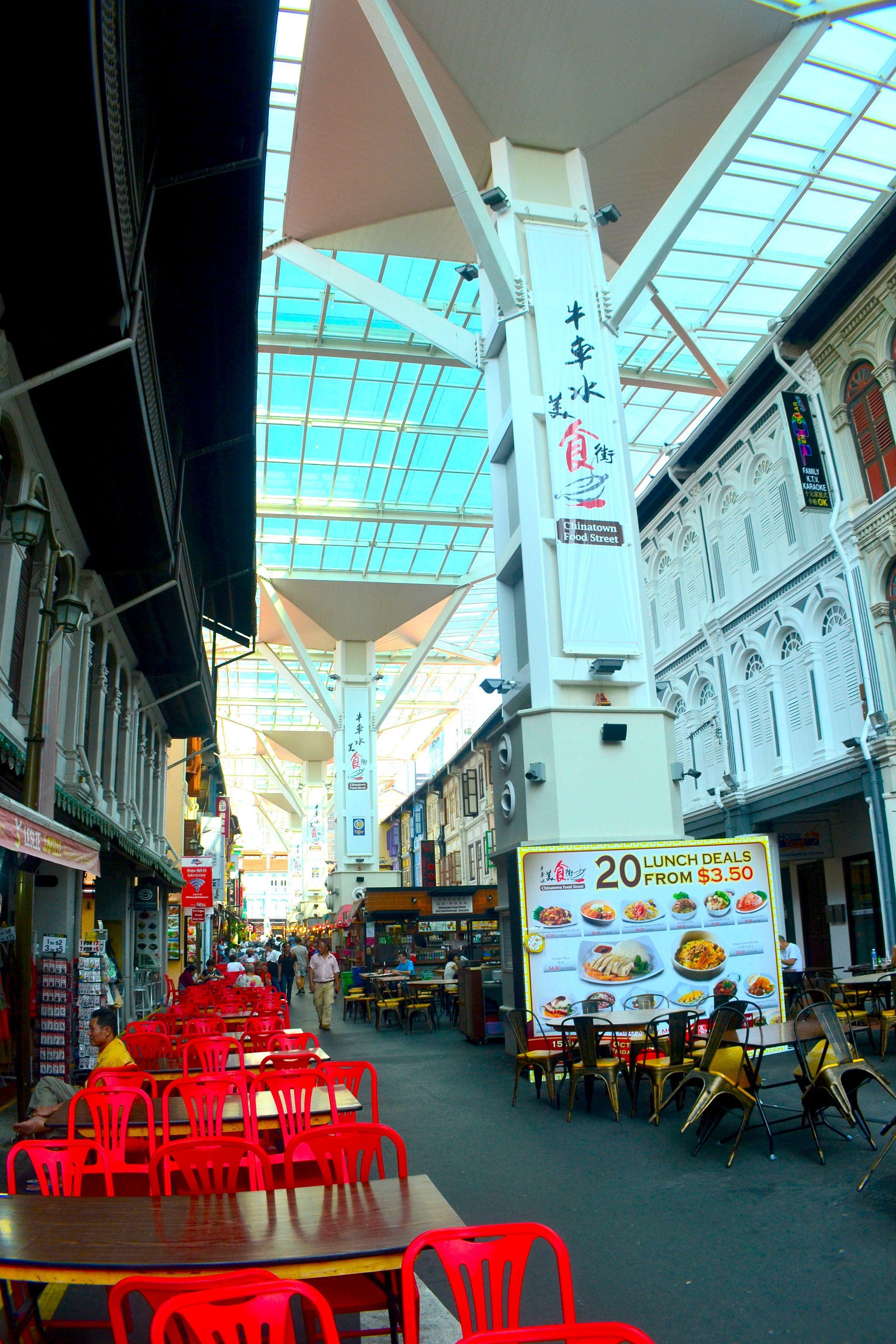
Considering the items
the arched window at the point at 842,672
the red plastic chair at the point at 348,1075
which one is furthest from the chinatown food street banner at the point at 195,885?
the red plastic chair at the point at 348,1075

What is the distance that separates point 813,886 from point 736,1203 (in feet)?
62.6

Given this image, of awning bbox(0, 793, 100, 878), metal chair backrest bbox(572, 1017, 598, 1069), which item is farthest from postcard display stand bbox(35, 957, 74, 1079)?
metal chair backrest bbox(572, 1017, 598, 1069)

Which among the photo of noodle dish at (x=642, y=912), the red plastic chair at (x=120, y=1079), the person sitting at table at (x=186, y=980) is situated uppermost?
the photo of noodle dish at (x=642, y=912)

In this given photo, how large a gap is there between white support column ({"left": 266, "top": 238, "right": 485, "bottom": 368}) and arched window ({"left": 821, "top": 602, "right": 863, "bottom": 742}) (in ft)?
28.8

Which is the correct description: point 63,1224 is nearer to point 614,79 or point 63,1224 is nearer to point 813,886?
point 614,79

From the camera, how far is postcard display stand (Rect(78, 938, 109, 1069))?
40.9 feet

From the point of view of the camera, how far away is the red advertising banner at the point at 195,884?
2458 cm

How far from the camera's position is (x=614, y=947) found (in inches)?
478

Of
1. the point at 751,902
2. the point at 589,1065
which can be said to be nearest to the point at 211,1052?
the point at 589,1065

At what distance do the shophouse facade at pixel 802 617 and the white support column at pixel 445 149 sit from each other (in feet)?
22.7

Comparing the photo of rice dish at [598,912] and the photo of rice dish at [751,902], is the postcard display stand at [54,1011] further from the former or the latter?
the photo of rice dish at [751,902]

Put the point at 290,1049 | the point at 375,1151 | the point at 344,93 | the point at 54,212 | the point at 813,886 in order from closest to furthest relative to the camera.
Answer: the point at 375,1151 < the point at 54,212 < the point at 290,1049 < the point at 344,93 < the point at 813,886

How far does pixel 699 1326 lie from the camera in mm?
4578

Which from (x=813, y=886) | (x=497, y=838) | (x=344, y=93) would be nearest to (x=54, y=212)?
(x=497, y=838)
